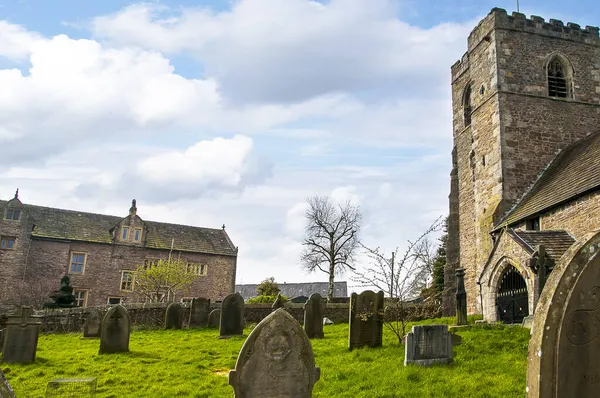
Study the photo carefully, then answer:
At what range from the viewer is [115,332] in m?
12.3

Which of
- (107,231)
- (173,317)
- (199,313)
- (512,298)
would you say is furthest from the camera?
(107,231)

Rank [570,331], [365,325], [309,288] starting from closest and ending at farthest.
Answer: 1. [570,331]
2. [365,325]
3. [309,288]

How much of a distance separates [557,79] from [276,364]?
67.6ft

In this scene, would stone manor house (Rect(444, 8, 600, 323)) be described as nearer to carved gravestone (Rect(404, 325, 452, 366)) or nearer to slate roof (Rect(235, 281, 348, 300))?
carved gravestone (Rect(404, 325, 452, 366))

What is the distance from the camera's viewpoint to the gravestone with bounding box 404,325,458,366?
28.7 feet

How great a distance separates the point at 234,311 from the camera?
49.5 ft

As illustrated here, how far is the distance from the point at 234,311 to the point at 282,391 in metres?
9.81

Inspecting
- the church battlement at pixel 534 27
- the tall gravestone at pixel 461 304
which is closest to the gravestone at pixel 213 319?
the tall gravestone at pixel 461 304

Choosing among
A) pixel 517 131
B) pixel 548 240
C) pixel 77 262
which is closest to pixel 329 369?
pixel 548 240

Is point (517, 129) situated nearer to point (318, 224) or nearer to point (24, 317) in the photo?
point (24, 317)

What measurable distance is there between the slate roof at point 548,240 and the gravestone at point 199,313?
11.2 m

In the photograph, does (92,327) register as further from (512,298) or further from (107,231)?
(107,231)

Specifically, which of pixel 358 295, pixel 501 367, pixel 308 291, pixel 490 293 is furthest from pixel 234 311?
pixel 308 291

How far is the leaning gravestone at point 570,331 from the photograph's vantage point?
3.21 metres
